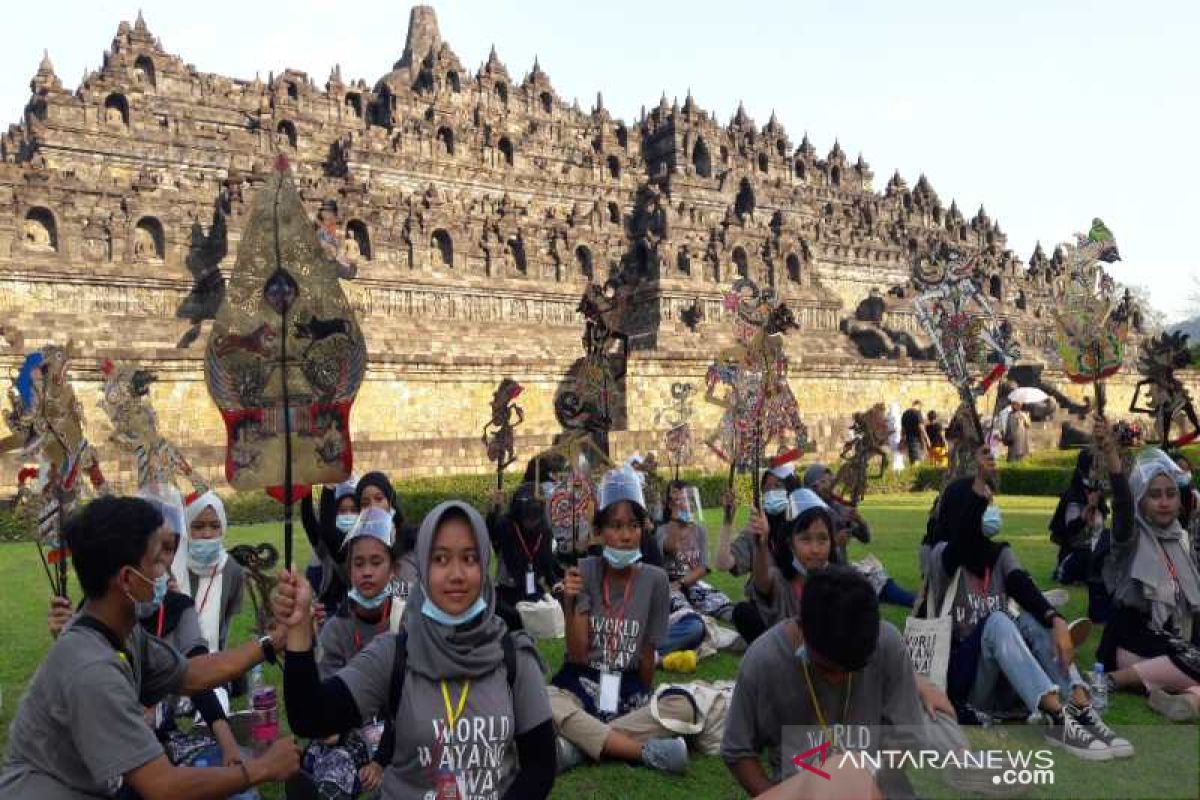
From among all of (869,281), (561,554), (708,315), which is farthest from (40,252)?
(869,281)

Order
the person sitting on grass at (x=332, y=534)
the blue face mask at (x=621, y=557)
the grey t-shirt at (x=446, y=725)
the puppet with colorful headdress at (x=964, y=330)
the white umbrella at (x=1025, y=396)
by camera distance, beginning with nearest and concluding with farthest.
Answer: the grey t-shirt at (x=446, y=725) < the blue face mask at (x=621, y=557) < the puppet with colorful headdress at (x=964, y=330) < the person sitting on grass at (x=332, y=534) < the white umbrella at (x=1025, y=396)

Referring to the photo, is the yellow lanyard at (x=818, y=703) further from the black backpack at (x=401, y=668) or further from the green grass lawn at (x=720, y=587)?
the black backpack at (x=401, y=668)

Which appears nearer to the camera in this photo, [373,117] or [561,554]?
[561,554]

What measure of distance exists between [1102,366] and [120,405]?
320 inches

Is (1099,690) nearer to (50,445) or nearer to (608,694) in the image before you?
(608,694)

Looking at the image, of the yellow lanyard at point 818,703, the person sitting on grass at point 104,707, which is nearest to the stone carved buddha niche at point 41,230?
the person sitting on grass at point 104,707

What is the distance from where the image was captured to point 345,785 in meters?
4.33

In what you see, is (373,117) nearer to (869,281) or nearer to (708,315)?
(708,315)

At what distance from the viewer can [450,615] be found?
330cm

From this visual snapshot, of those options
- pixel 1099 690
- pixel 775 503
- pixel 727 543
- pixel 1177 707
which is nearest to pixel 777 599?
pixel 775 503

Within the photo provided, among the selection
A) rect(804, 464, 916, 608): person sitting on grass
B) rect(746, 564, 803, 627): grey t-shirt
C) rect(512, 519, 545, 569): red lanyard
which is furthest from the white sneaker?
rect(512, 519, 545, 569): red lanyard

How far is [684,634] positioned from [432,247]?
27256mm

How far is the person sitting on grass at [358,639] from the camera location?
14.3ft

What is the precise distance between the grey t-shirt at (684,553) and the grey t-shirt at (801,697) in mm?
5399
